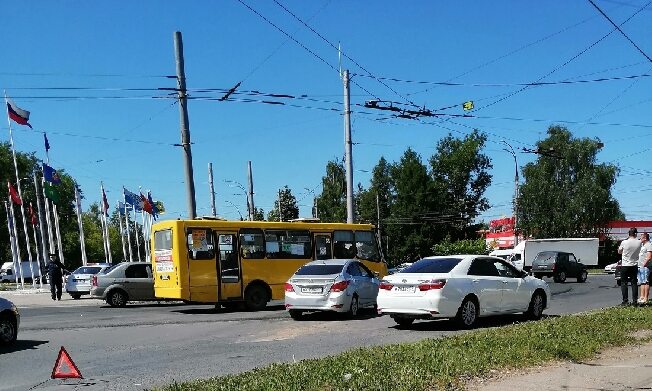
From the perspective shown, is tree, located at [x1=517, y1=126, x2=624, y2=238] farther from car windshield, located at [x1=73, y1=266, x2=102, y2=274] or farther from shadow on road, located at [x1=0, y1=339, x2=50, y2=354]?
shadow on road, located at [x1=0, y1=339, x2=50, y2=354]

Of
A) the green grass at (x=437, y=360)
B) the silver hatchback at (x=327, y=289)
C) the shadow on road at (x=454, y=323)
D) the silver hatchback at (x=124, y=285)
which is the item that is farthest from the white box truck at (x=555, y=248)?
the green grass at (x=437, y=360)

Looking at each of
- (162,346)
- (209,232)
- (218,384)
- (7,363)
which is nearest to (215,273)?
(209,232)

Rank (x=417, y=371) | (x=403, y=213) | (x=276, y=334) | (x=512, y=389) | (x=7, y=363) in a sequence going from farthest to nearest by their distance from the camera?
(x=403, y=213) → (x=276, y=334) → (x=7, y=363) → (x=417, y=371) → (x=512, y=389)

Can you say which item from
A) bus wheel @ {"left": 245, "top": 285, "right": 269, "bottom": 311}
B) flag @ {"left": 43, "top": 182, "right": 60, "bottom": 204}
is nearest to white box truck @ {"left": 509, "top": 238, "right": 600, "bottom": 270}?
flag @ {"left": 43, "top": 182, "right": 60, "bottom": 204}

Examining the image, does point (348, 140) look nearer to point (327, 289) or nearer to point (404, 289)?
point (327, 289)

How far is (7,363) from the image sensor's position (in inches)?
402

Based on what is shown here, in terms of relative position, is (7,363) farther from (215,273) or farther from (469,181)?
(469,181)

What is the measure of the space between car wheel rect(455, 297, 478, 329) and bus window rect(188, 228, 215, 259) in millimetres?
8504

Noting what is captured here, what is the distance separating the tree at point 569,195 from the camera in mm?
71562

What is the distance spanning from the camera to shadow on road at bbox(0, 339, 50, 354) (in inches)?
457

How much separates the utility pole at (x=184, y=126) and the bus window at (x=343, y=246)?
6045 millimetres

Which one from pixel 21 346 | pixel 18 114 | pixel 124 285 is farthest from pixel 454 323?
pixel 18 114

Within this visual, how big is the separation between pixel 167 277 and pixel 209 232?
5.79ft

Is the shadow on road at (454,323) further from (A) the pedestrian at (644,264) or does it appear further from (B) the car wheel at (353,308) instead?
(A) the pedestrian at (644,264)
